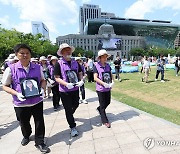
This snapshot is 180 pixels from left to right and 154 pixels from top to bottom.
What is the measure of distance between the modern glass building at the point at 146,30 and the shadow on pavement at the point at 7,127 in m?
119

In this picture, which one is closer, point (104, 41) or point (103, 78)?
point (103, 78)

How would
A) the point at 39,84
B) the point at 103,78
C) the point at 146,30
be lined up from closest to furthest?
the point at 39,84 < the point at 103,78 < the point at 146,30

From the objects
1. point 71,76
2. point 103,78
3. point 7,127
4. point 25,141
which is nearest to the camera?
point 25,141

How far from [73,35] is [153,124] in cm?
10662

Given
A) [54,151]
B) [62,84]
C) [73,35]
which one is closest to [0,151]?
[54,151]

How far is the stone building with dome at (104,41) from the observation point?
101000 mm

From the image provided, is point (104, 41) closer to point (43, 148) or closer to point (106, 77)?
point (106, 77)

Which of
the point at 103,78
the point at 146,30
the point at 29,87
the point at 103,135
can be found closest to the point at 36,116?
the point at 29,87

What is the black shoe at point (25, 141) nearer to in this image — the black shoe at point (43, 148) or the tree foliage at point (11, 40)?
the black shoe at point (43, 148)

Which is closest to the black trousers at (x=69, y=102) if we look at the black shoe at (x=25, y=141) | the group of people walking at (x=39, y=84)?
the group of people walking at (x=39, y=84)

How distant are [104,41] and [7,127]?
102m

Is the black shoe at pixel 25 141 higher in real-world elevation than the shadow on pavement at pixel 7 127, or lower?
higher

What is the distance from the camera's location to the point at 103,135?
3.87m

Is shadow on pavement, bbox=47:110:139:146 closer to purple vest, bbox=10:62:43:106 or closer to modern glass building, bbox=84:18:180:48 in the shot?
purple vest, bbox=10:62:43:106
